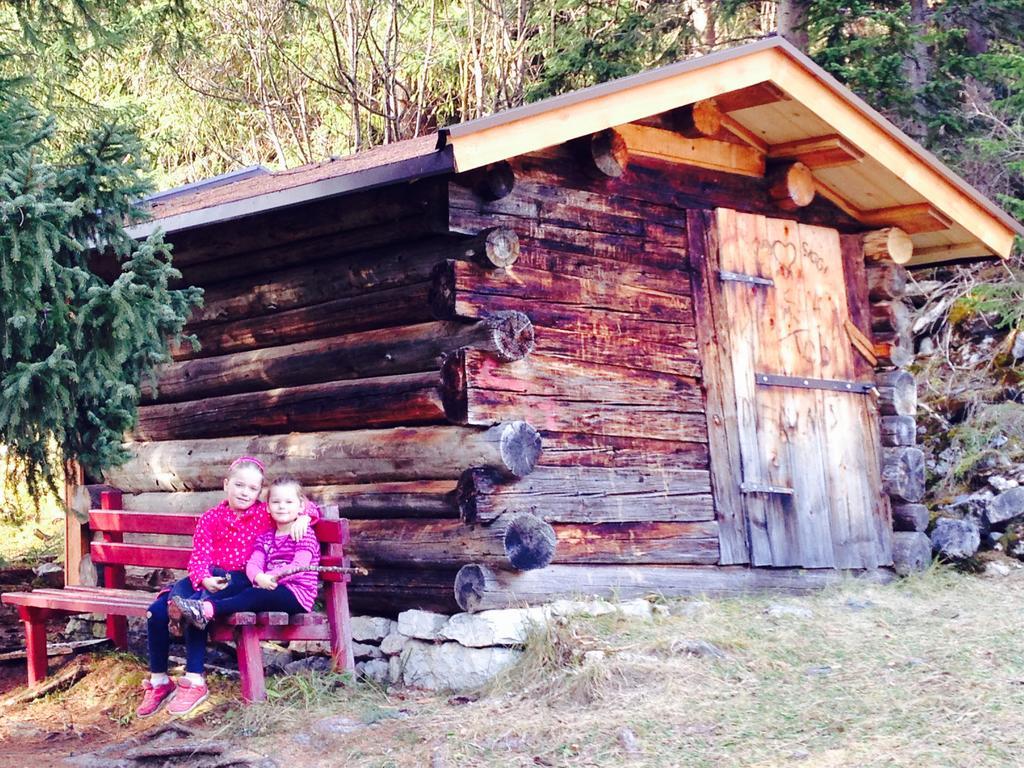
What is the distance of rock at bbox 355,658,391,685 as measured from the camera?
23.2 feet

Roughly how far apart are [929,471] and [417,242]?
5983mm

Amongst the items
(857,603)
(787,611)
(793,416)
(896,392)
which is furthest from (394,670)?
(896,392)

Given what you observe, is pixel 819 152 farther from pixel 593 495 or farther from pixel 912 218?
pixel 593 495

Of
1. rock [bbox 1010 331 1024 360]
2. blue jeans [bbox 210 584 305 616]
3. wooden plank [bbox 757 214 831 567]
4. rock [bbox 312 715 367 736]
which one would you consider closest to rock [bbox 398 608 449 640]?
rock [bbox 312 715 367 736]

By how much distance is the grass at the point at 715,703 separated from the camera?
527 cm

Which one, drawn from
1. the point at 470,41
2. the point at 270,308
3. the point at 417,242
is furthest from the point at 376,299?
the point at 470,41

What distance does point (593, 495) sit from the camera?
Answer: 24.5 feet

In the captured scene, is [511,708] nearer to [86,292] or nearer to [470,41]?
[86,292]

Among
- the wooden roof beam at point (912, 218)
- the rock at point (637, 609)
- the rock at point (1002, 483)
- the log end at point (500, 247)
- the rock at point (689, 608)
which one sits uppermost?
the wooden roof beam at point (912, 218)

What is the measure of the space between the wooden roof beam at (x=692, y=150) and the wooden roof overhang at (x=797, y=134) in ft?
0.06

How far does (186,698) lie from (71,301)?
2073 millimetres

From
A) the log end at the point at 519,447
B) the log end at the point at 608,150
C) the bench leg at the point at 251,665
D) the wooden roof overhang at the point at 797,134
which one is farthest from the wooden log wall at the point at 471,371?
the bench leg at the point at 251,665

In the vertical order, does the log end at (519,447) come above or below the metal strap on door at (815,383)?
below

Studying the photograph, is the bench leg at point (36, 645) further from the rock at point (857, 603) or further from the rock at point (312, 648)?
the rock at point (857, 603)
